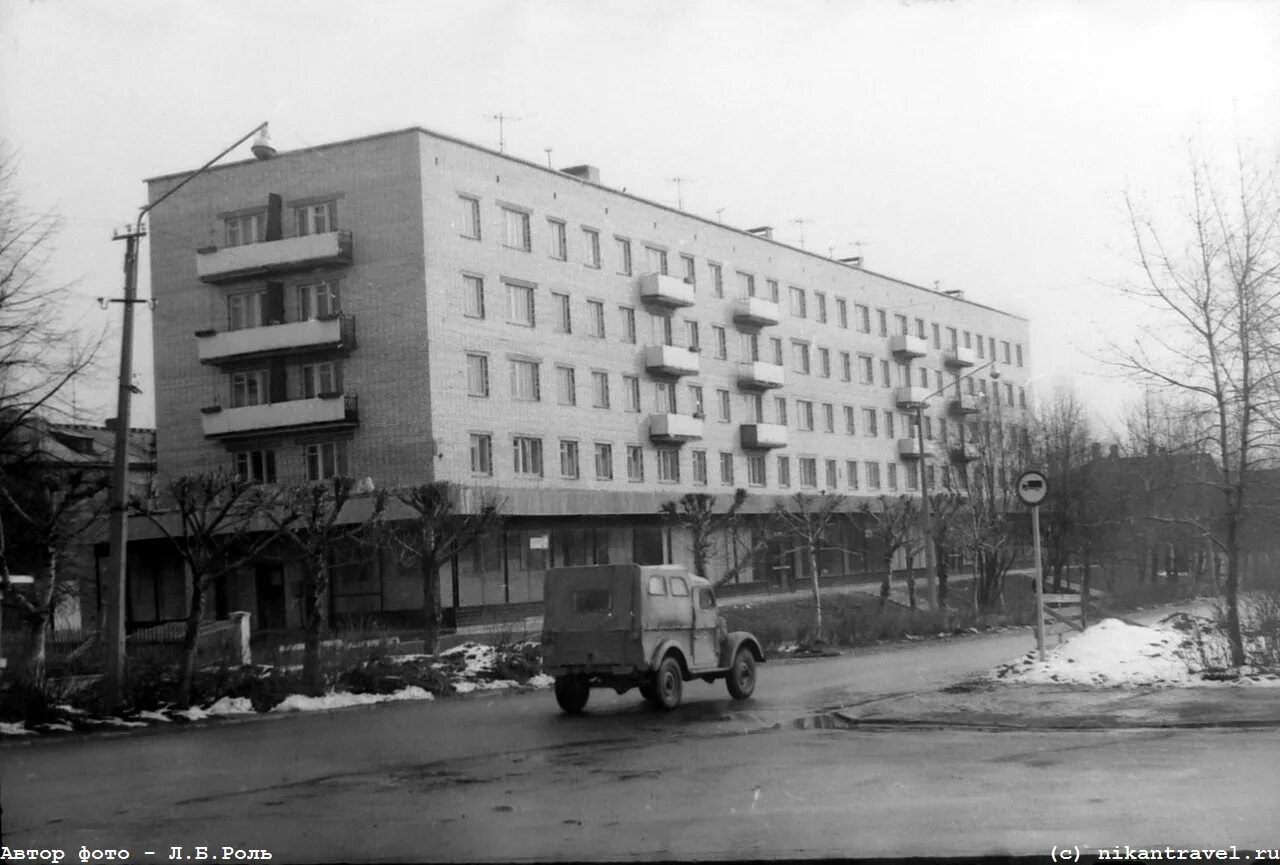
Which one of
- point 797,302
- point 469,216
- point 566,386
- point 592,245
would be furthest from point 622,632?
point 797,302

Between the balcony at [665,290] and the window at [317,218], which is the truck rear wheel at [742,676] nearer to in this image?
the window at [317,218]

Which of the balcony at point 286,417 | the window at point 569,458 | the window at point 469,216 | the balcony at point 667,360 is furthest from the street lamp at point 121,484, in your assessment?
the balcony at point 667,360

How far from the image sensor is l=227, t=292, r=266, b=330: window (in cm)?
5131

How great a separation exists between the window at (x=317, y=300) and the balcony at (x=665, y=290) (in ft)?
44.0

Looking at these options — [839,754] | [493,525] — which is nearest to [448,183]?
[493,525]

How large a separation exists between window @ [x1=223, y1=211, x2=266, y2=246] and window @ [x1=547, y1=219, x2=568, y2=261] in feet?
33.6

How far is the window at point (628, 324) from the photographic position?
57531mm

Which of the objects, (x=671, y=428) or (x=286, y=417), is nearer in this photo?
(x=286, y=417)

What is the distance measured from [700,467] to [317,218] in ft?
65.7

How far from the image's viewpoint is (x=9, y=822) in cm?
1115

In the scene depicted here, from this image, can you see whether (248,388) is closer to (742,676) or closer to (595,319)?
(595,319)

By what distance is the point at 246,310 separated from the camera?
51.7 meters

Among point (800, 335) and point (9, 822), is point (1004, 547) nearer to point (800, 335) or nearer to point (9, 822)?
point (800, 335)

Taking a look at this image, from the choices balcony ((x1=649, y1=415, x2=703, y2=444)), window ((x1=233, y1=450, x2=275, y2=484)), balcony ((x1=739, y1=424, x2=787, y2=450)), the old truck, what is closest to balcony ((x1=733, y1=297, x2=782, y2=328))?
balcony ((x1=739, y1=424, x2=787, y2=450))
